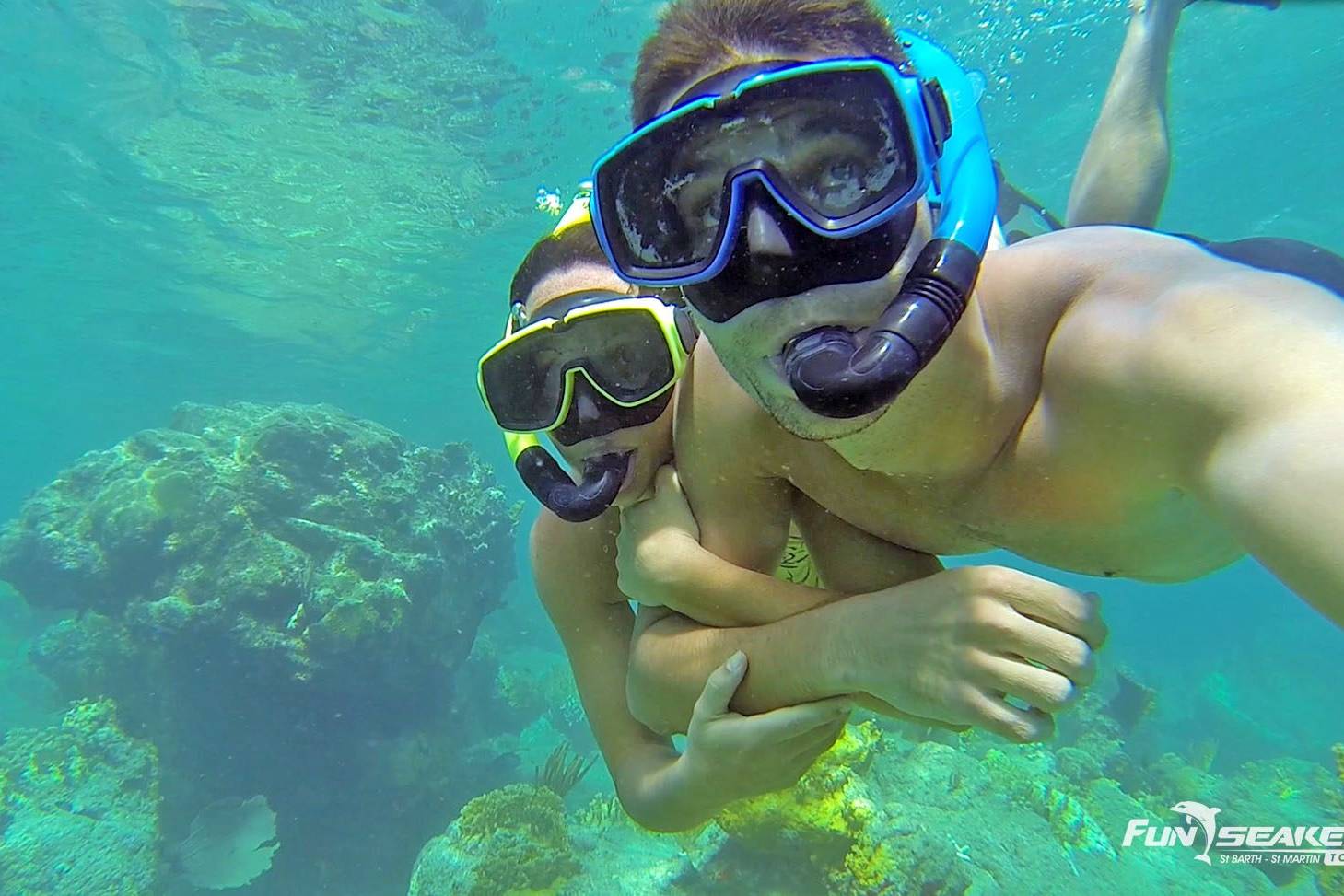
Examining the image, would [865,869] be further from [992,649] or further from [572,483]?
[992,649]

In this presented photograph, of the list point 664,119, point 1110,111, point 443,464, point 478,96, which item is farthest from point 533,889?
point 478,96

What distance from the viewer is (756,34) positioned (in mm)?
2033

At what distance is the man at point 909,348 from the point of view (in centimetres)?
151

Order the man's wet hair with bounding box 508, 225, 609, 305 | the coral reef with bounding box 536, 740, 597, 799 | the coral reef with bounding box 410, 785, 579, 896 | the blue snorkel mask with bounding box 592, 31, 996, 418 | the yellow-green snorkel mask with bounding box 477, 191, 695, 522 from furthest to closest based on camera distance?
the coral reef with bounding box 536, 740, 597, 799, the coral reef with bounding box 410, 785, 579, 896, the man's wet hair with bounding box 508, 225, 609, 305, the yellow-green snorkel mask with bounding box 477, 191, 695, 522, the blue snorkel mask with bounding box 592, 31, 996, 418

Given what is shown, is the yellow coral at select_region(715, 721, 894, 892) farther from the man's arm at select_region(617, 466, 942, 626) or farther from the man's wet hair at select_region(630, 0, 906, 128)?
the man's wet hair at select_region(630, 0, 906, 128)

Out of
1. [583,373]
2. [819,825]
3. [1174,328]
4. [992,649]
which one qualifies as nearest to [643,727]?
[583,373]

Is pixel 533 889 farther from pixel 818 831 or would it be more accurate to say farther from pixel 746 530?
pixel 746 530

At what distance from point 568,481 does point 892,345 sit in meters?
1.47

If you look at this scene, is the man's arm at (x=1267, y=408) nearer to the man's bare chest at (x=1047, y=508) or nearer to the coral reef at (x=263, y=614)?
the man's bare chest at (x=1047, y=508)

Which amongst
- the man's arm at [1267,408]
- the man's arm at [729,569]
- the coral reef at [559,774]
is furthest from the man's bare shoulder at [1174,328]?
the coral reef at [559,774]

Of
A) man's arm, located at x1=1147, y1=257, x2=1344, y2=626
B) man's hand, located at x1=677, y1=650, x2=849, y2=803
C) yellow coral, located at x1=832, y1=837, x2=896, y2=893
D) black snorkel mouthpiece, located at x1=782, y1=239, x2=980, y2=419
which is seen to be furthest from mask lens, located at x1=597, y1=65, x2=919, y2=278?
yellow coral, located at x1=832, y1=837, x2=896, y2=893

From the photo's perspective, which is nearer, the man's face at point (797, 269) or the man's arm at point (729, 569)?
the man's face at point (797, 269)

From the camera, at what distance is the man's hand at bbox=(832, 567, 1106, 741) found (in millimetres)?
1518

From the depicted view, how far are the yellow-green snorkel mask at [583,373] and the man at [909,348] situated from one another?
0.50 meters
